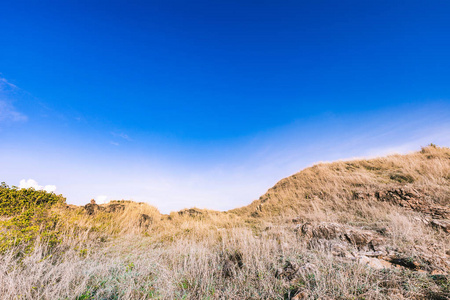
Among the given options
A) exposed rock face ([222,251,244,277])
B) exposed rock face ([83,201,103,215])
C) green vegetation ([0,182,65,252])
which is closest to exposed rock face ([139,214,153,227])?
exposed rock face ([83,201,103,215])

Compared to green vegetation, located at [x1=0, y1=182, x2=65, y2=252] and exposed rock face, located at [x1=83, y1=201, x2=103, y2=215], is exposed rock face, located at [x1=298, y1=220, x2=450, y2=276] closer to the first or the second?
green vegetation, located at [x1=0, y1=182, x2=65, y2=252]

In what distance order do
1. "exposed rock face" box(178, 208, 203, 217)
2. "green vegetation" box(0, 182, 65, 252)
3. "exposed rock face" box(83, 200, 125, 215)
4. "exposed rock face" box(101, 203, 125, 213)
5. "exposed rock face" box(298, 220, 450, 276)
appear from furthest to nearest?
"exposed rock face" box(178, 208, 203, 217) → "exposed rock face" box(101, 203, 125, 213) → "exposed rock face" box(83, 200, 125, 215) → "green vegetation" box(0, 182, 65, 252) → "exposed rock face" box(298, 220, 450, 276)

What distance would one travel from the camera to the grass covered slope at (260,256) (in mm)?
2641

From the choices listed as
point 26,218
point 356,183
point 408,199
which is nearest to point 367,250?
point 408,199

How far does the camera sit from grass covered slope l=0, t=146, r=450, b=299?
264 cm

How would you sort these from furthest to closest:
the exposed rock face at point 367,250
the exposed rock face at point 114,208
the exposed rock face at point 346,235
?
the exposed rock face at point 114,208 → the exposed rock face at point 346,235 → the exposed rock face at point 367,250

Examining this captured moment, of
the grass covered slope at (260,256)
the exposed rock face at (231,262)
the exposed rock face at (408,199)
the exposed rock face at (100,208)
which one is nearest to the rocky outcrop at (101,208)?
the exposed rock face at (100,208)

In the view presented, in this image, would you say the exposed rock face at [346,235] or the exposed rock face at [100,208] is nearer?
the exposed rock face at [346,235]

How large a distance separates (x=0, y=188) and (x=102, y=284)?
8979mm

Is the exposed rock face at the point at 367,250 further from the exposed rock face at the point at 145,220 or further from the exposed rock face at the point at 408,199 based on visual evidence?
the exposed rock face at the point at 145,220

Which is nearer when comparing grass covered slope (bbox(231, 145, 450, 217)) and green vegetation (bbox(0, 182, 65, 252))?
green vegetation (bbox(0, 182, 65, 252))

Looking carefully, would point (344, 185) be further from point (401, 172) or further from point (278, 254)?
point (278, 254)

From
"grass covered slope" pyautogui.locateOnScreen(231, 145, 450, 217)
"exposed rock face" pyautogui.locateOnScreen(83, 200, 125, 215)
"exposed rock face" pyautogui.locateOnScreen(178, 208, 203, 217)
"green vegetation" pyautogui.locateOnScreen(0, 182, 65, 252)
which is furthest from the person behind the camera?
"exposed rock face" pyautogui.locateOnScreen(178, 208, 203, 217)

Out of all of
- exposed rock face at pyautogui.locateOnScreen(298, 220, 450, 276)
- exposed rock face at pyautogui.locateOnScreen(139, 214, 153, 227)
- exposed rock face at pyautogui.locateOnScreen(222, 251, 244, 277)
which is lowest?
exposed rock face at pyautogui.locateOnScreen(222, 251, 244, 277)
